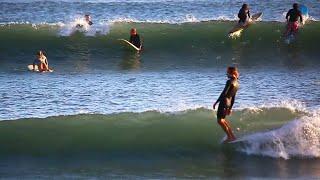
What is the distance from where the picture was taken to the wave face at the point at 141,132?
12578mm

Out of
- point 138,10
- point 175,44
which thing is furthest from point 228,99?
point 138,10

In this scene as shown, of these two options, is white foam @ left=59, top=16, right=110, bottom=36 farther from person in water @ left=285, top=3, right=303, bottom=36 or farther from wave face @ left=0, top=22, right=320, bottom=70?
person in water @ left=285, top=3, right=303, bottom=36

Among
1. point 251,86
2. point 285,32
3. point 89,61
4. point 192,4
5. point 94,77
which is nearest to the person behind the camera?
point 251,86

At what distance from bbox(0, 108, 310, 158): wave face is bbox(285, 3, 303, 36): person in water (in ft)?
32.7

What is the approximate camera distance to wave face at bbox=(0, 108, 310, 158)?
12.6 m

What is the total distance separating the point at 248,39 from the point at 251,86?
23.0 ft

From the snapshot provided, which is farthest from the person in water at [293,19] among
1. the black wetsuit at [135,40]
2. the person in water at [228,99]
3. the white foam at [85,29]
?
the person in water at [228,99]

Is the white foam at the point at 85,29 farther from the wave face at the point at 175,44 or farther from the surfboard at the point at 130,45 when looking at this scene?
the surfboard at the point at 130,45

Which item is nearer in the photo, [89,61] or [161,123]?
[161,123]

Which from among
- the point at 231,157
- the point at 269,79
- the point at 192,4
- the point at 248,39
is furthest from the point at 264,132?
the point at 192,4

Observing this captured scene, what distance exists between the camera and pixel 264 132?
1259 cm

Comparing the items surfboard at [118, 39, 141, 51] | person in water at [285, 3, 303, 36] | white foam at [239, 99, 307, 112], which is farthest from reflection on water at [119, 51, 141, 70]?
white foam at [239, 99, 307, 112]

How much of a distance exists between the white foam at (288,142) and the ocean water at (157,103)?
2 centimetres

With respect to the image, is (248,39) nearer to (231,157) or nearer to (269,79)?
(269,79)
